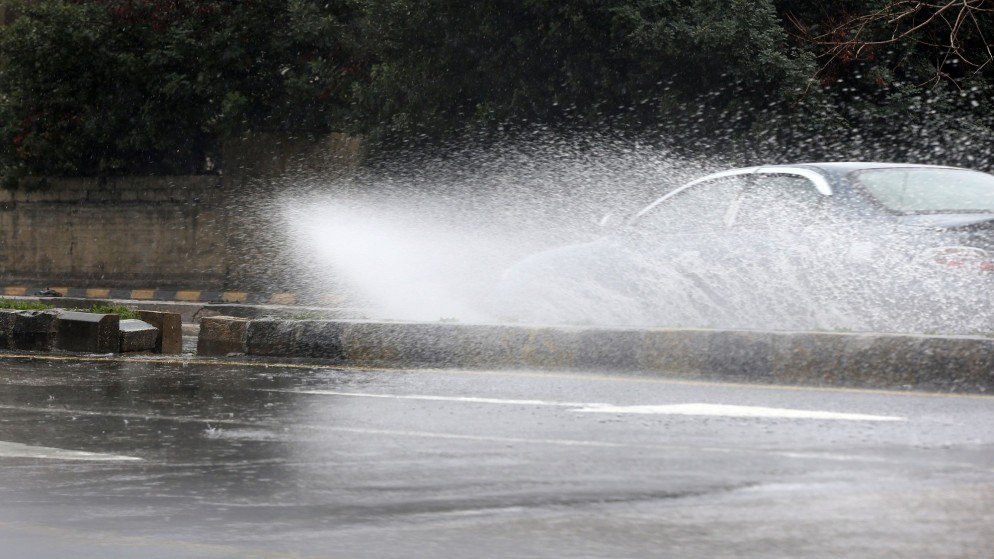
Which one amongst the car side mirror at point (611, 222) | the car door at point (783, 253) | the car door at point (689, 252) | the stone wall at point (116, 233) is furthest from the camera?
the stone wall at point (116, 233)

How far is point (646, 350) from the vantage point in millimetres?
10375

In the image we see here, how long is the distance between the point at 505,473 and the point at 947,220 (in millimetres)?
5385

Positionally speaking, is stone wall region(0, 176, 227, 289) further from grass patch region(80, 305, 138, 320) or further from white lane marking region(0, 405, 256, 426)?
white lane marking region(0, 405, 256, 426)

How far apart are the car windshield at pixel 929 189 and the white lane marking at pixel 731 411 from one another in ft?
11.5

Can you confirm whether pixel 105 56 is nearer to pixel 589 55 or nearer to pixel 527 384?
pixel 589 55

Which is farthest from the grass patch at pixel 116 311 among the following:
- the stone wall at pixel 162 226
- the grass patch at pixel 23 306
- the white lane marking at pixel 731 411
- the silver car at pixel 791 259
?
the stone wall at pixel 162 226

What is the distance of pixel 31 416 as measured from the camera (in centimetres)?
877

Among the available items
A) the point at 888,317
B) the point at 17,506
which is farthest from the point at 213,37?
the point at 17,506

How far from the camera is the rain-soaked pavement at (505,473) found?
4883 millimetres

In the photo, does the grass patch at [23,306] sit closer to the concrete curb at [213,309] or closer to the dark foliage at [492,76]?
the concrete curb at [213,309]

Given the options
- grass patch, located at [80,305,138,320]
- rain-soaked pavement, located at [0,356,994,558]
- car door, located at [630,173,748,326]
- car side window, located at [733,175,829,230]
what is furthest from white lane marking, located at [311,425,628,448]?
grass patch, located at [80,305,138,320]

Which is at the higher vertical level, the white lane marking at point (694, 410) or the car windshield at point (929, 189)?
the car windshield at point (929, 189)

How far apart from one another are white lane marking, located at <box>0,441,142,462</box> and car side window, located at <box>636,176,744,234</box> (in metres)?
5.96

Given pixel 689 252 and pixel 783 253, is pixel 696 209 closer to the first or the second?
pixel 689 252
